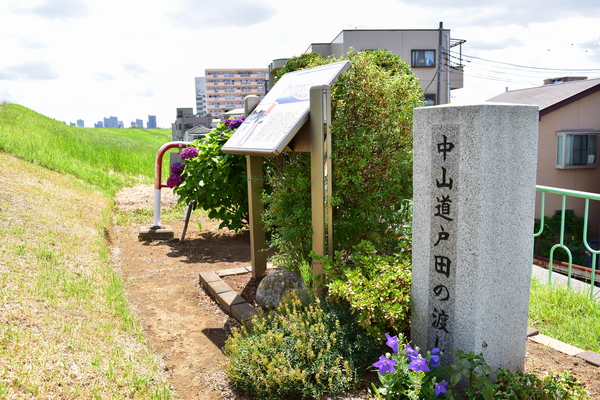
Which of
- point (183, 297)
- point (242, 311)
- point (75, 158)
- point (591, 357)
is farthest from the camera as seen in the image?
point (75, 158)

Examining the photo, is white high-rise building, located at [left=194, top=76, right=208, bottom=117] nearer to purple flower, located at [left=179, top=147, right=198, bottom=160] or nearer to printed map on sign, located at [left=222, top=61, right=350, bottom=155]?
purple flower, located at [left=179, top=147, right=198, bottom=160]

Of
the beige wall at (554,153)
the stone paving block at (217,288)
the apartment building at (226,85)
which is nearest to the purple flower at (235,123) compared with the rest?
the stone paving block at (217,288)

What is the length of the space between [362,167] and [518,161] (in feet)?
4.92

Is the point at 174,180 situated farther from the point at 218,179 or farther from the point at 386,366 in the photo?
the point at 386,366

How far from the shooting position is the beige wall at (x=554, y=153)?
54.7 feet

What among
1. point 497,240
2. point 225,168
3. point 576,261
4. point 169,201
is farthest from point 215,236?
point 576,261

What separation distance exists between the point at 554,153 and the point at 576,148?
2.58ft

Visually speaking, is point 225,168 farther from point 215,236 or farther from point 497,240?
point 497,240

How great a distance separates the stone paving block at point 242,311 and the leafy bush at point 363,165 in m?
0.72

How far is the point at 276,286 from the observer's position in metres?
4.34

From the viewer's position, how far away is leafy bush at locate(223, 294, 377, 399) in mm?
2734

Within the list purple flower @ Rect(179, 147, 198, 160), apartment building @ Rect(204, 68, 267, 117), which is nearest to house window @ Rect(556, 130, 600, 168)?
purple flower @ Rect(179, 147, 198, 160)

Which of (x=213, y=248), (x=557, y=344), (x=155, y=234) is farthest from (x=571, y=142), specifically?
(x=557, y=344)

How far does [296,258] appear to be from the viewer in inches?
179
